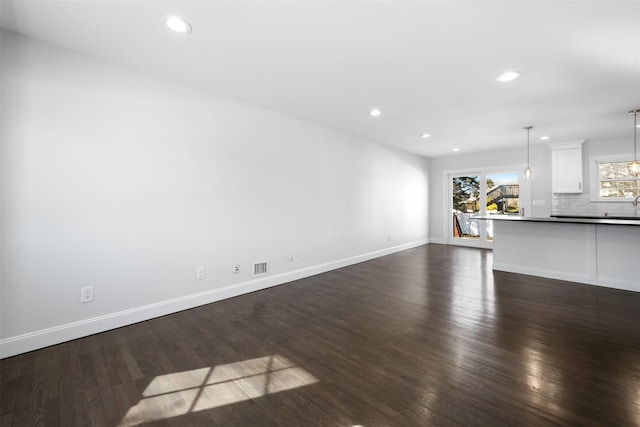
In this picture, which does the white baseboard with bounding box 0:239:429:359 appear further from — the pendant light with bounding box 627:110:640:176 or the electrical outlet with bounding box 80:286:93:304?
the pendant light with bounding box 627:110:640:176

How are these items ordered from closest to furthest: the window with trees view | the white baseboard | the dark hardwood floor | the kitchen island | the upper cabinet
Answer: the dark hardwood floor → the white baseboard → the kitchen island → the window with trees view → the upper cabinet

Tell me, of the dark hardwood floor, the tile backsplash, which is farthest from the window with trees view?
the dark hardwood floor

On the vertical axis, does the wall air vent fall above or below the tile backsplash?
below

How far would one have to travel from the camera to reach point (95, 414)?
1594 mm

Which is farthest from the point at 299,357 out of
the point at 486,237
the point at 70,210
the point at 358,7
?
the point at 486,237

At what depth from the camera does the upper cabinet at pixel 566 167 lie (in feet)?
18.9

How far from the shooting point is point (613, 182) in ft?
18.4

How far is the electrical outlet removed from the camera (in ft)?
8.21

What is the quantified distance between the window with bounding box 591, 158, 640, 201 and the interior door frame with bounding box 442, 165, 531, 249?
119 centimetres

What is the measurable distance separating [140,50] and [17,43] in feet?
3.00

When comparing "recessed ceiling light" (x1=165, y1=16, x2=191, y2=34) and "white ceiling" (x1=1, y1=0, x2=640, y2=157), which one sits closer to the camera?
"white ceiling" (x1=1, y1=0, x2=640, y2=157)

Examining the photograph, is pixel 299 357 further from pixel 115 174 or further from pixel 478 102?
pixel 478 102

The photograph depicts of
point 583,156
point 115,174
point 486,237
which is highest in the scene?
point 583,156

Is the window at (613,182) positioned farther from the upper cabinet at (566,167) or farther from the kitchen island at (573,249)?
the kitchen island at (573,249)
